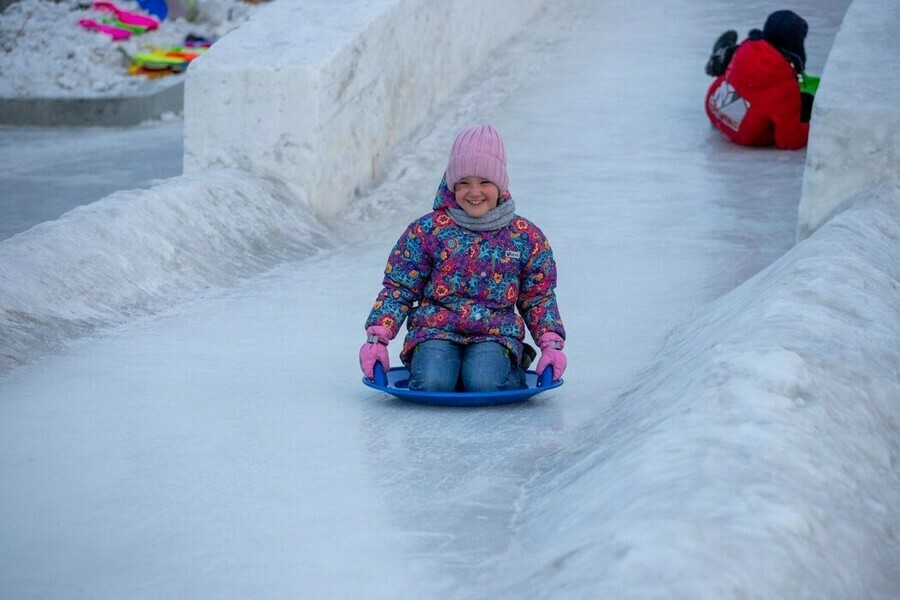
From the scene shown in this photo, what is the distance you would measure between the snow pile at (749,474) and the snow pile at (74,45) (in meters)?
9.10

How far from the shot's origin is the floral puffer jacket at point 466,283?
3.85m

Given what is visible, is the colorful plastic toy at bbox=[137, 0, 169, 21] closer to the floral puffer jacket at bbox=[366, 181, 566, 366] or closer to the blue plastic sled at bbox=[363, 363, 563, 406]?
the floral puffer jacket at bbox=[366, 181, 566, 366]

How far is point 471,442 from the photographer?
3.41 meters

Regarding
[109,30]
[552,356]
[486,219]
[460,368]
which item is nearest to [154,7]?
[109,30]

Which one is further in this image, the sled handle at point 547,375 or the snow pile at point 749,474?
the sled handle at point 547,375

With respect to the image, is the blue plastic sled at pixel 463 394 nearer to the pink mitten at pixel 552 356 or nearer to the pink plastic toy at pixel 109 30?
the pink mitten at pixel 552 356

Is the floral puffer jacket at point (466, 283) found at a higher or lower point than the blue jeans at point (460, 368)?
higher

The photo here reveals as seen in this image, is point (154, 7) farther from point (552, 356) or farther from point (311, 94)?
point (552, 356)

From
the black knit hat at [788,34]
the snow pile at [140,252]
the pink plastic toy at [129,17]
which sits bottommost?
the pink plastic toy at [129,17]

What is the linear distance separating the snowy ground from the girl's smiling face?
59 cm

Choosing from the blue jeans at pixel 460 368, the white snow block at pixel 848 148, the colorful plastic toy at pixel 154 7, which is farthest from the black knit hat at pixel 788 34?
the colorful plastic toy at pixel 154 7

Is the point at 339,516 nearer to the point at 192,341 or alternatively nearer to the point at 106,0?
the point at 192,341

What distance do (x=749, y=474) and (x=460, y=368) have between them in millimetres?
1588

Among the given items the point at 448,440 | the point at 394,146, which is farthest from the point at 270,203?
the point at 448,440
